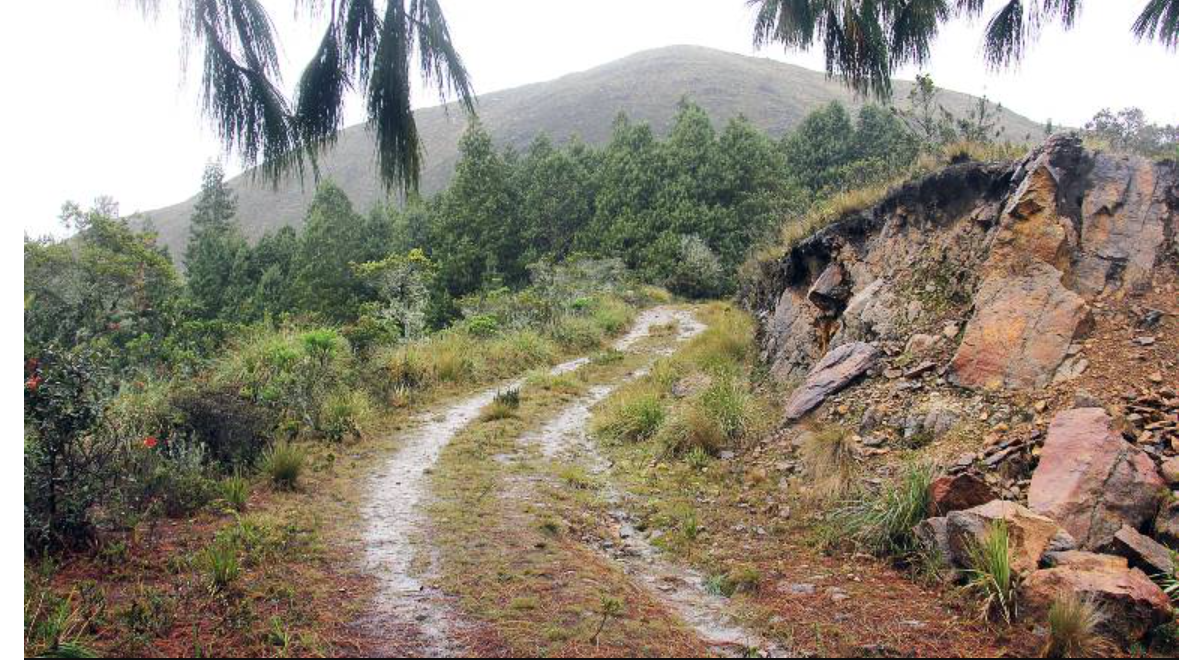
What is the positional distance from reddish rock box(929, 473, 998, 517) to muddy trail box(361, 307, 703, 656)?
316 cm

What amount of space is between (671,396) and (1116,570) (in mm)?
7627

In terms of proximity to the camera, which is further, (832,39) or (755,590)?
(832,39)

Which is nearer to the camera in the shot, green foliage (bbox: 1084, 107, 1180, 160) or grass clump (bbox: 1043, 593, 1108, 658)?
grass clump (bbox: 1043, 593, 1108, 658)

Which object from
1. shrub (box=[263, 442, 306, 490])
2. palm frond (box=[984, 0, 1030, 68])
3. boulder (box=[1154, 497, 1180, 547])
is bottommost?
shrub (box=[263, 442, 306, 490])

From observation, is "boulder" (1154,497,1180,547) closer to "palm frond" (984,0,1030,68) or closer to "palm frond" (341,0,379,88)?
"palm frond" (984,0,1030,68)

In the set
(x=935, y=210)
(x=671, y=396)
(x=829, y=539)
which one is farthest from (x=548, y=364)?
(x=829, y=539)

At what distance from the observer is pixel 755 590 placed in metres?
4.46

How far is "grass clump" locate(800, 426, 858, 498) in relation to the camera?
5.86 meters

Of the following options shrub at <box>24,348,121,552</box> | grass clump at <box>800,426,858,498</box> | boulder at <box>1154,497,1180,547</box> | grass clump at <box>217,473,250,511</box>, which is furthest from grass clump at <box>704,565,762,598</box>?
shrub at <box>24,348,121,552</box>

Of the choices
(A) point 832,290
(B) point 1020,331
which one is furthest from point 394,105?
(A) point 832,290

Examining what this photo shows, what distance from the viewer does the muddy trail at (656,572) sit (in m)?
3.74

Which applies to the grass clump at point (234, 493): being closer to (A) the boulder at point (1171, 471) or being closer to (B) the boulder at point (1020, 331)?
(B) the boulder at point (1020, 331)

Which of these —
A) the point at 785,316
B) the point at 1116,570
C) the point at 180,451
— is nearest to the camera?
the point at 1116,570

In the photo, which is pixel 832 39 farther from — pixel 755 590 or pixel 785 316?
pixel 785 316
